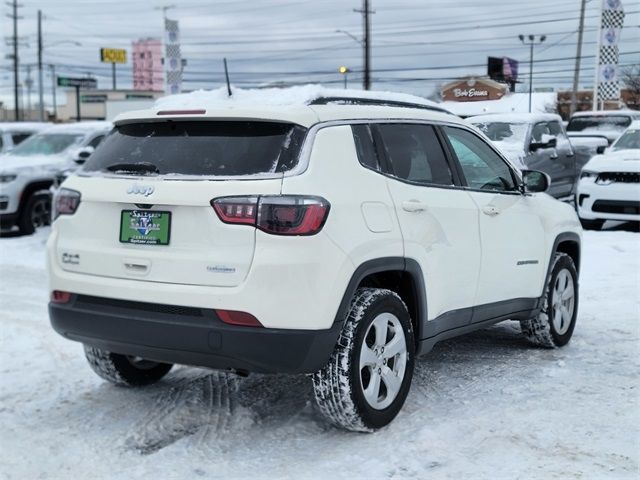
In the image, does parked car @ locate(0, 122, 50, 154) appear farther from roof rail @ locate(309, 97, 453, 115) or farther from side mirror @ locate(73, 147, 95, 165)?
roof rail @ locate(309, 97, 453, 115)

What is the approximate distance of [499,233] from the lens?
206 inches

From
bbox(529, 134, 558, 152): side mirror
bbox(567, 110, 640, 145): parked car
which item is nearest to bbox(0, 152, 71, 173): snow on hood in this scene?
bbox(529, 134, 558, 152): side mirror

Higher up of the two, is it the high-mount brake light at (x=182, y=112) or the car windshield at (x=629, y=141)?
the high-mount brake light at (x=182, y=112)

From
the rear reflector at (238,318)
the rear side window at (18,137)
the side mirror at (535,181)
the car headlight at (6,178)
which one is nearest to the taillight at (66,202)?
the rear reflector at (238,318)

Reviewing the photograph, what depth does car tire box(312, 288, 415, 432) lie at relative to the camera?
4.04 metres

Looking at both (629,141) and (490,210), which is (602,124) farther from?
(490,210)

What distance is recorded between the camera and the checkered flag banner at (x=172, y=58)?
35809 millimetres

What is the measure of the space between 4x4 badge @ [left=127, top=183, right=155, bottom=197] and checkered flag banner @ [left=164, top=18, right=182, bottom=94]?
31.4 meters

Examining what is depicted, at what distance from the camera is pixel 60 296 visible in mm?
4371

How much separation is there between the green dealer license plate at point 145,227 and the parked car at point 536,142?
33.0 ft

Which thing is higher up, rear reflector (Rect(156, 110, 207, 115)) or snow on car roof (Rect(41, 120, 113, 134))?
rear reflector (Rect(156, 110, 207, 115))

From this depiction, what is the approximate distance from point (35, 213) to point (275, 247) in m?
10.5

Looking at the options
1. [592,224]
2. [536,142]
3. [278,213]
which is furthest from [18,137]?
[278,213]

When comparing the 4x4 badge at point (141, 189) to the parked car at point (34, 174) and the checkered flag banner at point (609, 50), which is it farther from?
the checkered flag banner at point (609, 50)
